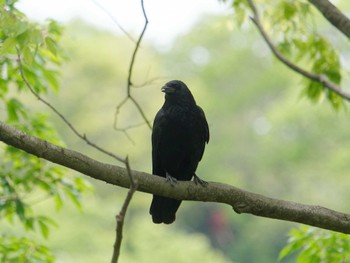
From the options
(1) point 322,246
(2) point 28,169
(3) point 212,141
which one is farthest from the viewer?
(3) point 212,141

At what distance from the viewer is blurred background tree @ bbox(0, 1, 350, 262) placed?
504 centimetres

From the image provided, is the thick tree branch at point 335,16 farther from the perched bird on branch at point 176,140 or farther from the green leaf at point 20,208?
the green leaf at point 20,208

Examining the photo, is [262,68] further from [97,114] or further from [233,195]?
[233,195]

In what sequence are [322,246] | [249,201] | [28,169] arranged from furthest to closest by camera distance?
[28,169], [322,246], [249,201]

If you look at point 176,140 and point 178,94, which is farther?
point 178,94

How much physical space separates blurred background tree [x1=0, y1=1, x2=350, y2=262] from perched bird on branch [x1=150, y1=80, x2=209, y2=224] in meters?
0.58

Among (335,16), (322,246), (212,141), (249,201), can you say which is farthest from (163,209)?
(212,141)

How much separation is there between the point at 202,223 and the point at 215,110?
12216mm

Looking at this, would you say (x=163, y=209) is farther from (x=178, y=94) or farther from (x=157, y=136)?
(x=178, y=94)

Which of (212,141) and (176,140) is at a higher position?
(176,140)

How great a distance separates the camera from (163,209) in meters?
5.12

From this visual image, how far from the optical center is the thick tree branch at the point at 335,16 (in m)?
4.39

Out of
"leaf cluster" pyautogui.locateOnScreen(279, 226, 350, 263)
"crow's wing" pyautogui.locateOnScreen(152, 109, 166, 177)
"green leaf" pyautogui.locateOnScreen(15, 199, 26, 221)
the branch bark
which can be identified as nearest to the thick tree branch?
the branch bark

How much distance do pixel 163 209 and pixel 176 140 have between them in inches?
19.5
